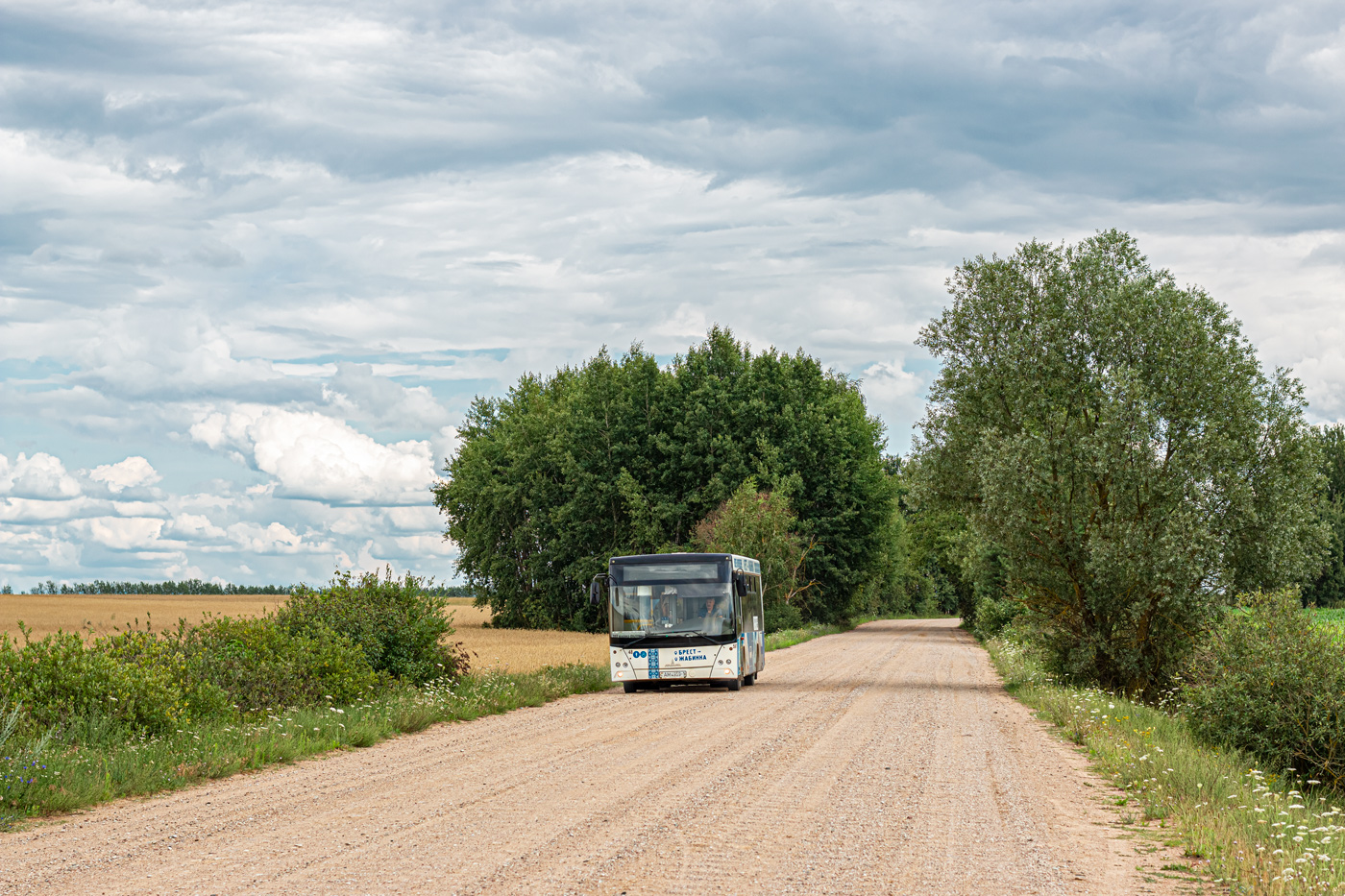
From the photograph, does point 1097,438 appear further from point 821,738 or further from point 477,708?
point 477,708

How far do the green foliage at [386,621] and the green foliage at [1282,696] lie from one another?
42.1ft

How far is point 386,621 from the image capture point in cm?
2038

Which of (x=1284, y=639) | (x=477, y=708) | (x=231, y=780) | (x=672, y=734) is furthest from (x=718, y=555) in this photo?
(x=231, y=780)

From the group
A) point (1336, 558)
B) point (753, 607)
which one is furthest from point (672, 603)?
point (1336, 558)

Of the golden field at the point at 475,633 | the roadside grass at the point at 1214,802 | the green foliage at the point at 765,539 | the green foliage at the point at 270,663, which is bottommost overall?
the golden field at the point at 475,633

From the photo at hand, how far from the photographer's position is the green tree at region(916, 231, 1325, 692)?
23766 millimetres

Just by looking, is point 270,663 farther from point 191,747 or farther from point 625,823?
point 625,823

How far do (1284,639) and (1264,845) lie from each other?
935 centimetres

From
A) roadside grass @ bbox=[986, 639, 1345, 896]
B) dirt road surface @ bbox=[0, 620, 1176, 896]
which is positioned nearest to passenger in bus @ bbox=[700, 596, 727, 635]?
roadside grass @ bbox=[986, 639, 1345, 896]

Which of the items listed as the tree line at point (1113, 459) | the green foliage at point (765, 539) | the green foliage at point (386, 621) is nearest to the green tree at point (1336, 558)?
the green foliage at point (765, 539)

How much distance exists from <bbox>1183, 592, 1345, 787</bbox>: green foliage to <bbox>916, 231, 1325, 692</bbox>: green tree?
6.22 m

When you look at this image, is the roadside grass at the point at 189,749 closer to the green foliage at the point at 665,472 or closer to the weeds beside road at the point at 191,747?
the weeds beside road at the point at 191,747

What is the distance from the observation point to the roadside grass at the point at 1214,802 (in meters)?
7.38

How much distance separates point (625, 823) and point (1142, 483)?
18466 millimetres
